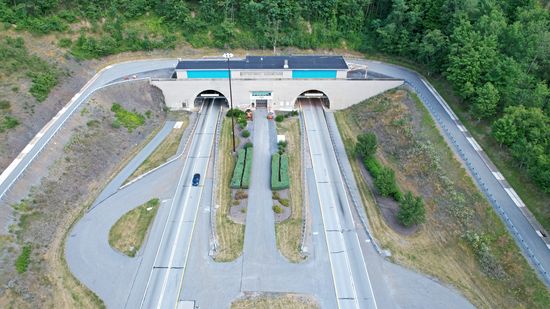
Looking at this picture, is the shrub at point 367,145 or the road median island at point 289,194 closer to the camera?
the road median island at point 289,194

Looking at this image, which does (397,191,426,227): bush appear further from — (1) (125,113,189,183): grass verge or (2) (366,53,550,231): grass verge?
(1) (125,113,189,183): grass verge

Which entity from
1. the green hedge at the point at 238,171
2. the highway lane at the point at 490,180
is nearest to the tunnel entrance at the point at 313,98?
the highway lane at the point at 490,180

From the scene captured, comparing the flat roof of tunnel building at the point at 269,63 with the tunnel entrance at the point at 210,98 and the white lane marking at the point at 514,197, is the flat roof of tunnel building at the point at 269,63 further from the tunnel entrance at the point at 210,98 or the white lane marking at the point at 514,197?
the white lane marking at the point at 514,197

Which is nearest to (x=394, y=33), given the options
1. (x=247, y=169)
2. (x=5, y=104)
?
(x=247, y=169)

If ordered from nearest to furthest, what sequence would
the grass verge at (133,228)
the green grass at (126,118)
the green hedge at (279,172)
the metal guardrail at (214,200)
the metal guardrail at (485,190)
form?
the metal guardrail at (485,190)
the grass verge at (133,228)
the metal guardrail at (214,200)
the green hedge at (279,172)
the green grass at (126,118)

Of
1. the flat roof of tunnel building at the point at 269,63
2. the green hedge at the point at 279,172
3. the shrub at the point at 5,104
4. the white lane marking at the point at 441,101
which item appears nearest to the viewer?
the green hedge at the point at 279,172

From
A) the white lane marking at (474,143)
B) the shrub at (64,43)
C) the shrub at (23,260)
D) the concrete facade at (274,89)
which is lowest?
the shrub at (23,260)
